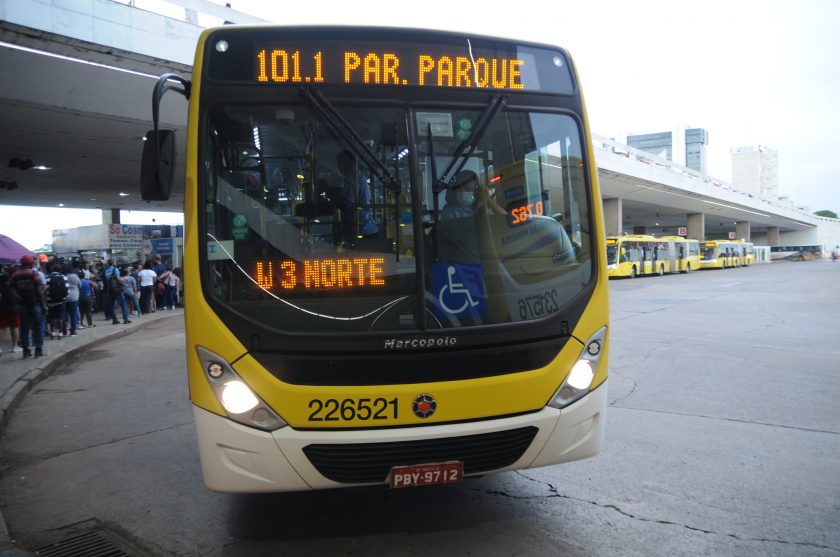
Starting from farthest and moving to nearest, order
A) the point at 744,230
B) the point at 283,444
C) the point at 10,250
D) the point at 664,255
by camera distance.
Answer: the point at 744,230 < the point at 664,255 < the point at 10,250 < the point at 283,444

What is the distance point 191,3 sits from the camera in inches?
516

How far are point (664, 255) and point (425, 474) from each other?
46.7 meters

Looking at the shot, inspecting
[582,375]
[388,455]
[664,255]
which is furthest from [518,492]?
[664,255]

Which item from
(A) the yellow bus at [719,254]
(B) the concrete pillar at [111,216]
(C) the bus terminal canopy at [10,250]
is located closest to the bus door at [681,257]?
(A) the yellow bus at [719,254]

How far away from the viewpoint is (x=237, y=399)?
10.7 feet

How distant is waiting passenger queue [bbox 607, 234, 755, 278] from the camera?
39.7m

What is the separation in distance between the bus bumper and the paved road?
1.65ft

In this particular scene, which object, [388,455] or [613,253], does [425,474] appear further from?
[613,253]

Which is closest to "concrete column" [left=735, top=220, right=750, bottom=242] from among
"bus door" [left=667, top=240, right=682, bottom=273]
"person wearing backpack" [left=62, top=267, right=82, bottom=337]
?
"bus door" [left=667, top=240, right=682, bottom=273]

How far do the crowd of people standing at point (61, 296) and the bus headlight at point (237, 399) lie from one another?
8764 mm

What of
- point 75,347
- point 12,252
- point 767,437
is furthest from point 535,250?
point 12,252

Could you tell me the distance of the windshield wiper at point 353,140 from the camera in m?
3.51

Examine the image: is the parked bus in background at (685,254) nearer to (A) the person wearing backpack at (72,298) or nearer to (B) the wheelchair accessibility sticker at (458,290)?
(A) the person wearing backpack at (72,298)

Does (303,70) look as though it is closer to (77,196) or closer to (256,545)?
(256,545)
